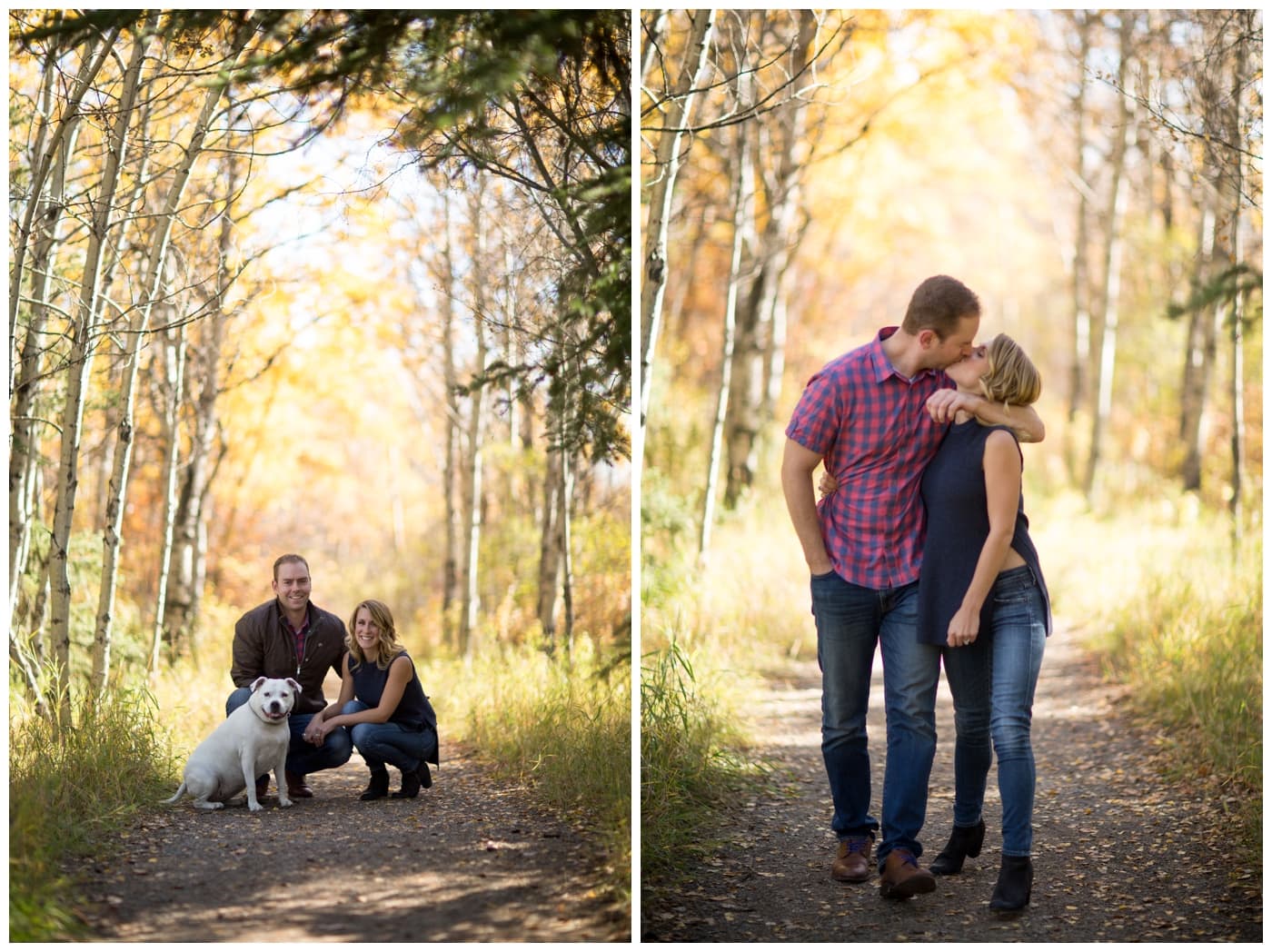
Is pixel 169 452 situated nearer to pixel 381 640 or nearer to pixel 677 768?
pixel 381 640

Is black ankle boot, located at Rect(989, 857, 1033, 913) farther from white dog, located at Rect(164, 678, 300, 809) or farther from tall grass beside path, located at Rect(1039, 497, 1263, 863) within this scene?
white dog, located at Rect(164, 678, 300, 809)

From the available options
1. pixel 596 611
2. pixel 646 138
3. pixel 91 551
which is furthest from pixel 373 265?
pixel 596 611

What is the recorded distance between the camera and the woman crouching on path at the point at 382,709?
12.6ft

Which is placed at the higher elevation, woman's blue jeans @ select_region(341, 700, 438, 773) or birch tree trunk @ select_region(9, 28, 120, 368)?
birch tree trunk @ select_region(9, 28, 120, 368)

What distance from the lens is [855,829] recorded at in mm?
3367

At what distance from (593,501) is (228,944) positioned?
2035mm

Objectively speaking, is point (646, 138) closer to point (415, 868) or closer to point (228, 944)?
point (415, 868)

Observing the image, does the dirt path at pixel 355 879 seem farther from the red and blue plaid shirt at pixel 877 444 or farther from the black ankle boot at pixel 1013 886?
the red and blue plaid shirt at pixel 877 444

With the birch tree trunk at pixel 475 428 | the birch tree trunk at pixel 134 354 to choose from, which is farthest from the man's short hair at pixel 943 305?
the birch tree trunk at pixel 134 354

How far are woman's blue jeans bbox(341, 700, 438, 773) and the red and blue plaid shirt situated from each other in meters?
1.57

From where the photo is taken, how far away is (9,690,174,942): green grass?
3105 mm

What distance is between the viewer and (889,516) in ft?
10.4

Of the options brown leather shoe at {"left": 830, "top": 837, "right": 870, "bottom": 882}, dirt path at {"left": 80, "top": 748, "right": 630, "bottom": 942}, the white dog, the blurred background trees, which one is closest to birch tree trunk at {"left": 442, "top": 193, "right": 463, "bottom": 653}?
the blurred background trees

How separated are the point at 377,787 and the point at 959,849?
180 centimetres
